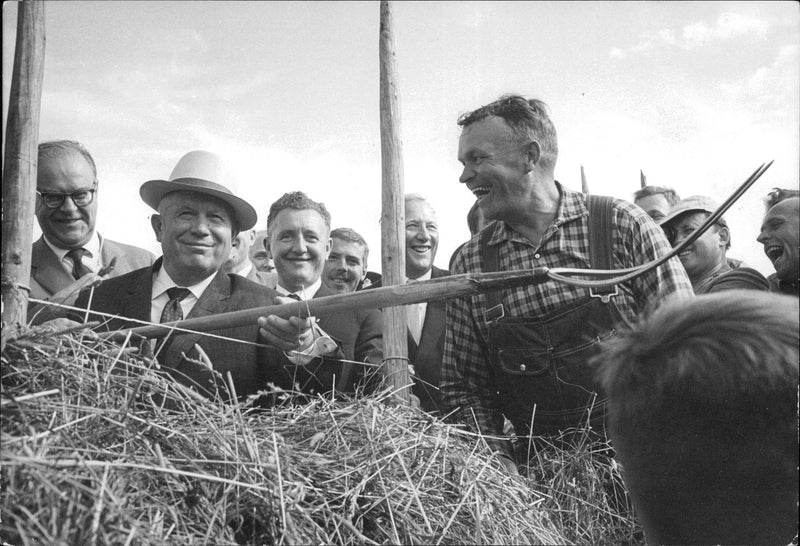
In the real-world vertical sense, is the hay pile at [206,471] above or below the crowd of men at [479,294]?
below

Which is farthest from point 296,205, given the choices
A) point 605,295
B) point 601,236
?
point 605,295

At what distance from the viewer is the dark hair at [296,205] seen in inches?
186

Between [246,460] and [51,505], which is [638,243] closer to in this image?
[246,460]

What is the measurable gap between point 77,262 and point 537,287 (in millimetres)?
2589

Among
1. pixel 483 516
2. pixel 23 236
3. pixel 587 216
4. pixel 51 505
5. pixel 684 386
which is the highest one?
pixel 587 216

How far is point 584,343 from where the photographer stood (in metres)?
3.05

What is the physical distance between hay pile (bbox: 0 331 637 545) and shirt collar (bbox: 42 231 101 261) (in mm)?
2503

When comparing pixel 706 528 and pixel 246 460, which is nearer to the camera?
pixel 706 528

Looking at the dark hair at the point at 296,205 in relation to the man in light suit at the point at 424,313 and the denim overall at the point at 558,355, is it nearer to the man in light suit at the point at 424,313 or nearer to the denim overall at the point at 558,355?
the man in light suit at the point at 424,313

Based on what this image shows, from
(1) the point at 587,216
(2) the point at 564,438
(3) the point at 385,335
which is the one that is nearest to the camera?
(2) the point at 564,438

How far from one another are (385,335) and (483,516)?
192 cm

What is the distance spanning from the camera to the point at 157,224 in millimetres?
4078

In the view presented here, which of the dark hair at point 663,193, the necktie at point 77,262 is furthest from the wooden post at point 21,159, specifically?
the dark hair at point 663,193

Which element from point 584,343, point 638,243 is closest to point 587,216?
point 638,243
